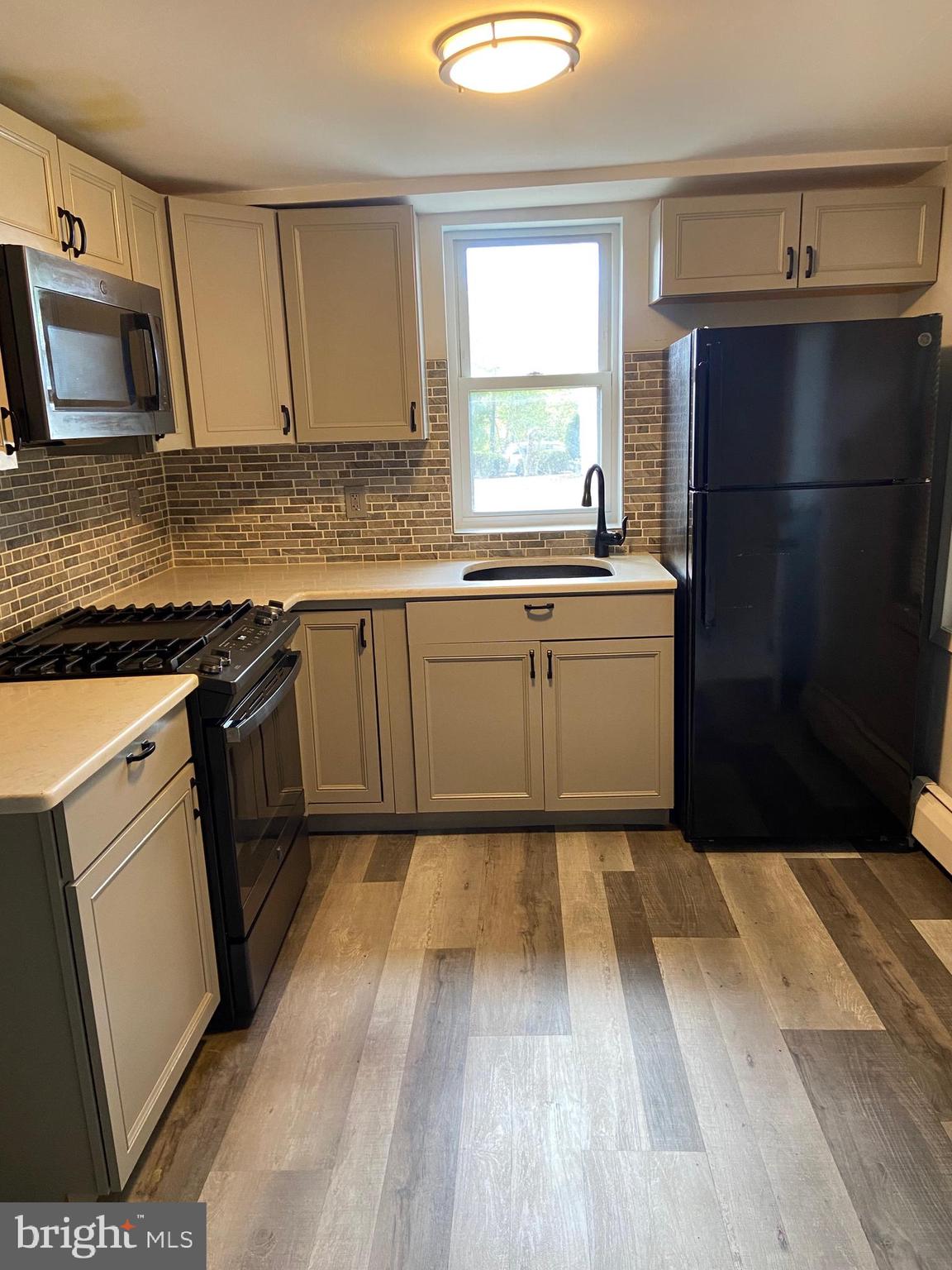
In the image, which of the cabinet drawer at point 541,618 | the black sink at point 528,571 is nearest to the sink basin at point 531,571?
Result: the black sink at point 528,571

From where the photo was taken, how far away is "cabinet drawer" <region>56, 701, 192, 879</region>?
1.50 m

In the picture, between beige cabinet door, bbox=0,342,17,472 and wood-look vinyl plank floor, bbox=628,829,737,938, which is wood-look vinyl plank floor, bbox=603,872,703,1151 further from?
beige cabinet door, bbox=0,342,17,472

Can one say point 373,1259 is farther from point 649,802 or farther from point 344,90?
point 344,90

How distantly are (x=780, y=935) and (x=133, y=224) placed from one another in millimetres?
2818

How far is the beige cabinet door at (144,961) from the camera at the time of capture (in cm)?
158

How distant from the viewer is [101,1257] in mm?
1559

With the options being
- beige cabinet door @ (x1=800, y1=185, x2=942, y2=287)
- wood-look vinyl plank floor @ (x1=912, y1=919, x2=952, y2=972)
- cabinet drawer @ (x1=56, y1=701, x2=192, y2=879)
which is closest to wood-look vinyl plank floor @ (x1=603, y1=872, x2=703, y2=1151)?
wood-look vinyl plank floor @ (x1=912, y1=919, x2=952, y2=972)

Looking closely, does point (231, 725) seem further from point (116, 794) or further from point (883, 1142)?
point (883, 1142)

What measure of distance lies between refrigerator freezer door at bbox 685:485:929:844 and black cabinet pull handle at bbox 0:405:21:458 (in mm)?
1886

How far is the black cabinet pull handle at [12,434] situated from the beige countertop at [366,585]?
2.98 feet

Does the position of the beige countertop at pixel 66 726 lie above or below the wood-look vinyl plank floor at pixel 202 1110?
above

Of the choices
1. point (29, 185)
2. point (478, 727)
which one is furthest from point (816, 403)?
point (29, 185)

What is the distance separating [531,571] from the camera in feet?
11.6

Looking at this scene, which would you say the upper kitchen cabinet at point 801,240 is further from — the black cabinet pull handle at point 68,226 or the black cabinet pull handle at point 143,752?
the black cabinet pull handle at point 143,752
